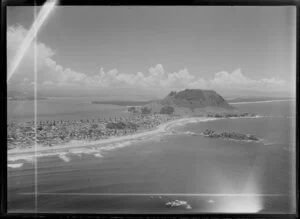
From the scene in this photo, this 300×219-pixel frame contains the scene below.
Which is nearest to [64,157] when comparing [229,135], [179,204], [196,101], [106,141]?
[106,141]

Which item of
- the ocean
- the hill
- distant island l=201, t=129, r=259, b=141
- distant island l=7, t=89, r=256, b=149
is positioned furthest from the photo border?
the hill

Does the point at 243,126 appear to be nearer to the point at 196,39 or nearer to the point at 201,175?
the point at 201,175

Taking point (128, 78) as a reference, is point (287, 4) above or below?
above

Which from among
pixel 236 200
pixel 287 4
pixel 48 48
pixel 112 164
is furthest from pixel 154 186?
pixel 287 4

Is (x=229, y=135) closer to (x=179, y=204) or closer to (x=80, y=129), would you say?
(x=179, y=204)

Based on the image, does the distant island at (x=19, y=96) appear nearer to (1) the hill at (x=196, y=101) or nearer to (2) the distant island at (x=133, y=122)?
(2) the distant island at (x=133, y=122)

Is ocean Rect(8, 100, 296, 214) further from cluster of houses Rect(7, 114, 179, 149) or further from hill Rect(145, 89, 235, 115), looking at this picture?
hill Rect(145, 89, 235, 115)
